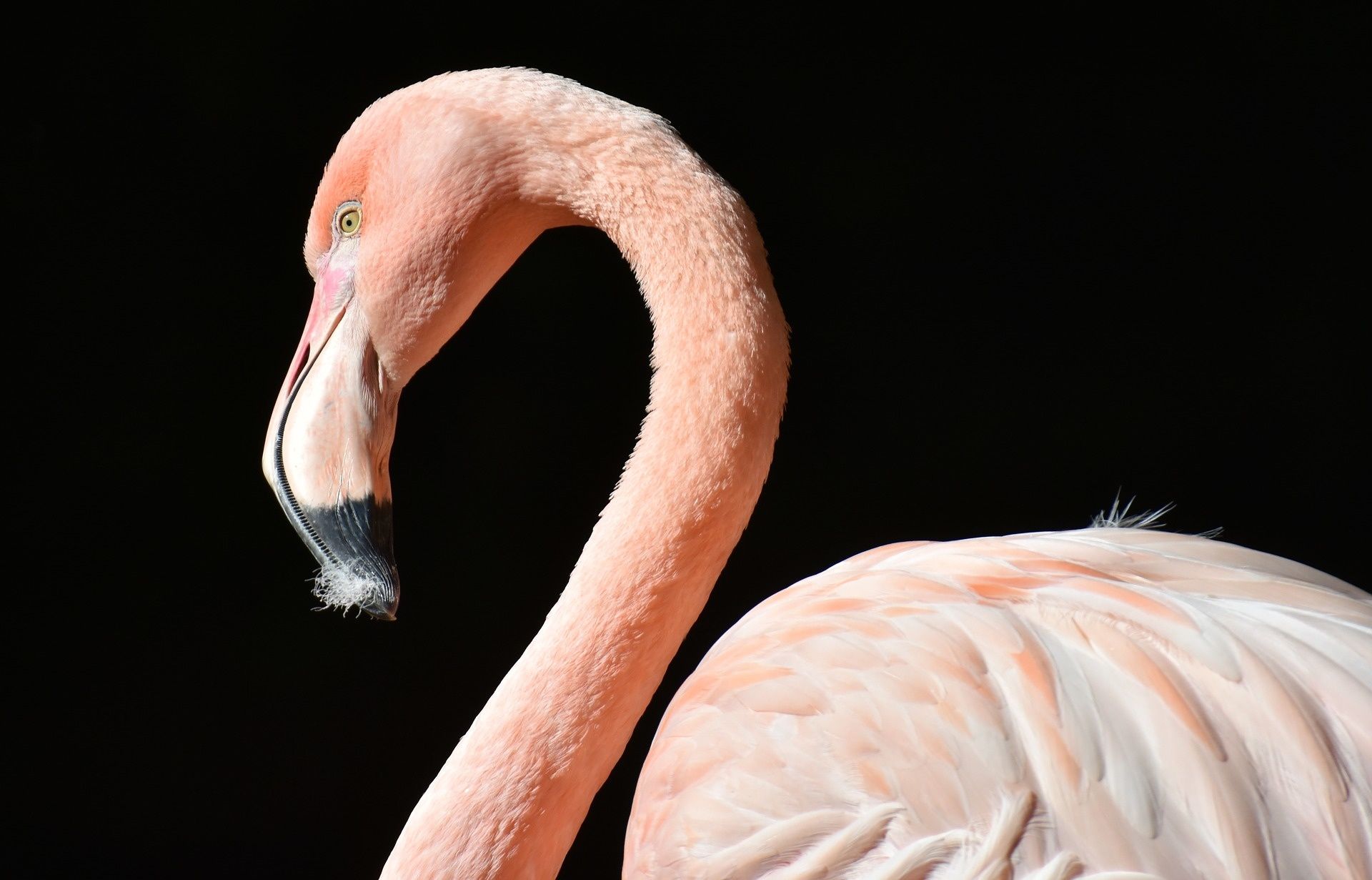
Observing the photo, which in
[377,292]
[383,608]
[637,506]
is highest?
[377,292]

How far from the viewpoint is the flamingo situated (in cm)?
113

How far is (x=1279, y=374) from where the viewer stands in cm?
290

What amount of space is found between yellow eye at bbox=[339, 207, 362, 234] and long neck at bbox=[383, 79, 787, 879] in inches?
8.9

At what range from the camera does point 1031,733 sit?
1162mm

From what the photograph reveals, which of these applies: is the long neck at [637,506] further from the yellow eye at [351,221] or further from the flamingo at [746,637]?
the yellow eye at [351,221]

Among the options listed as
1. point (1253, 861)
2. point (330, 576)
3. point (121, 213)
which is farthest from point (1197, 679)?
point (121, 213)

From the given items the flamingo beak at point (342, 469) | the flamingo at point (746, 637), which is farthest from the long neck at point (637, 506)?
the flamingo beak at point (342, 469)

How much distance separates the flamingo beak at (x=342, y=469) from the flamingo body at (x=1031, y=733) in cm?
39

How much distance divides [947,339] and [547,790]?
1858mm

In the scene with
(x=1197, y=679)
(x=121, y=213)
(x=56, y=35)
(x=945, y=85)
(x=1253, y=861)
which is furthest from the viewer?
(x=945, y=85)

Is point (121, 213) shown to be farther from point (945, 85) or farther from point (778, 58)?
point (945, 85)

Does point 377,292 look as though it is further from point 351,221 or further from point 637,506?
point 637,506

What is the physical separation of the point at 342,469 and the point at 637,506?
1.14ft

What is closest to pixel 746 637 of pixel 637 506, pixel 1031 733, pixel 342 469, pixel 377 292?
pixel 637 506
